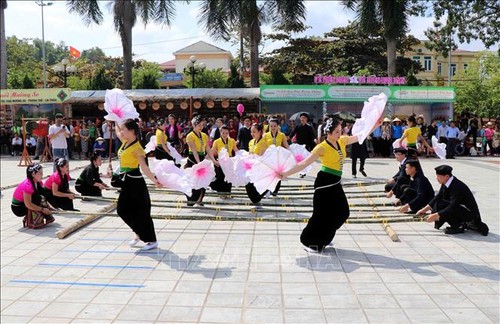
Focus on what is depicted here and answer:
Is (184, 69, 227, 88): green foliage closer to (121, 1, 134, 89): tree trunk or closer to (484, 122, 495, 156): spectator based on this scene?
(121, 1, 134, 89): tree trunk

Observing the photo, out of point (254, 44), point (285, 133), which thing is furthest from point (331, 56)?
point (285, 133)

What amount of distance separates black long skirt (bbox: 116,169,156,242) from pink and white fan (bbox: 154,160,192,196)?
0.29 metres

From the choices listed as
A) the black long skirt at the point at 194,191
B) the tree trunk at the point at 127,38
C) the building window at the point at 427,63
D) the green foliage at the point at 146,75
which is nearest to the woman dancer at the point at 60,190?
the black long skirt at the point at 194,191

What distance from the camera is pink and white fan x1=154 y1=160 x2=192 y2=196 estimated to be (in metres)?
6.56

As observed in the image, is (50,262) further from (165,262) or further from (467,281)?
(467,281)

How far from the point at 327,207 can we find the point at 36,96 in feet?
62.4

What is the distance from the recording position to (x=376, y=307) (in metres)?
4.46

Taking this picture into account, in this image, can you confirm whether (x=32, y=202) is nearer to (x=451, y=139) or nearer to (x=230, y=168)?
(x=230, y=168)

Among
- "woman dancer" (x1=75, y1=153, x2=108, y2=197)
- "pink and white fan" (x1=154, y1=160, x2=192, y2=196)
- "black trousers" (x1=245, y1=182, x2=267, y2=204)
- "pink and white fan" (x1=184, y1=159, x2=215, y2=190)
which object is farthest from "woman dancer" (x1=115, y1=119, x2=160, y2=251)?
"woman dancer" (x1=75, y1=153, x2=108, y2=197)

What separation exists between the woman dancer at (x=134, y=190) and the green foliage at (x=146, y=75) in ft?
67.6

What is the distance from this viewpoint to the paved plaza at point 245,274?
4.39m

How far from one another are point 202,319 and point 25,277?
2.38m

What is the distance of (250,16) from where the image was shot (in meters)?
24.1

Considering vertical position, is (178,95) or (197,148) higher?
(178,95)
